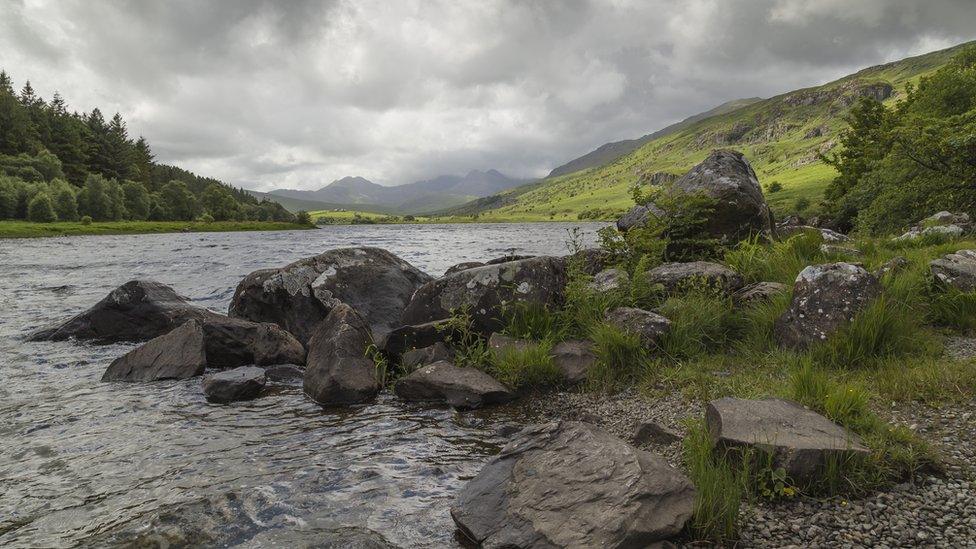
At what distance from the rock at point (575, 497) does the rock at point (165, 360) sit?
32.3 feet

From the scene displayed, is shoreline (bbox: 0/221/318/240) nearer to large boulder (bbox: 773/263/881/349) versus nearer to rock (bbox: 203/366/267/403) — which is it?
rock (bbox: 203/366/267/403)

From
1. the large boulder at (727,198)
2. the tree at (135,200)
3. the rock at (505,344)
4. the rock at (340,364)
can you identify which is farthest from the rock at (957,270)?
the tree at (135,200)

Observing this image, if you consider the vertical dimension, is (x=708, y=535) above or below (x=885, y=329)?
below

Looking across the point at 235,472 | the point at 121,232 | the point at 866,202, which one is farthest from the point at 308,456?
the point at 121,232

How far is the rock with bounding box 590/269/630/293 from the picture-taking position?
12530 mm

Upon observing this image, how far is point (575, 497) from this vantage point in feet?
17.6

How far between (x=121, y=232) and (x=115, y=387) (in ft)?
337

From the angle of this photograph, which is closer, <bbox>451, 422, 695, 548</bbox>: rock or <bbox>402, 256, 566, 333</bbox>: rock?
<bbox>451, 422, 695, 548</bbox>: rock

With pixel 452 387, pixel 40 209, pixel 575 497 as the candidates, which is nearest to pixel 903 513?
pixel 575 497

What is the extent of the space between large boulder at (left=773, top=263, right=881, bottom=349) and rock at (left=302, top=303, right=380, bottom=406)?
8633 millimetres

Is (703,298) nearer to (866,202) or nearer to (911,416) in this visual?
(911,416)

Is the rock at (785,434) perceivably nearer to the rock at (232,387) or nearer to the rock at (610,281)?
the rock at (610,281)

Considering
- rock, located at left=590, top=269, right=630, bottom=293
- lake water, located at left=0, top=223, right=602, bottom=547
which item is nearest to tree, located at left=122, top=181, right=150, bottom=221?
lake water, located at left=0, top=223, right=602, bottom=547

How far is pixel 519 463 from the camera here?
6.21m
